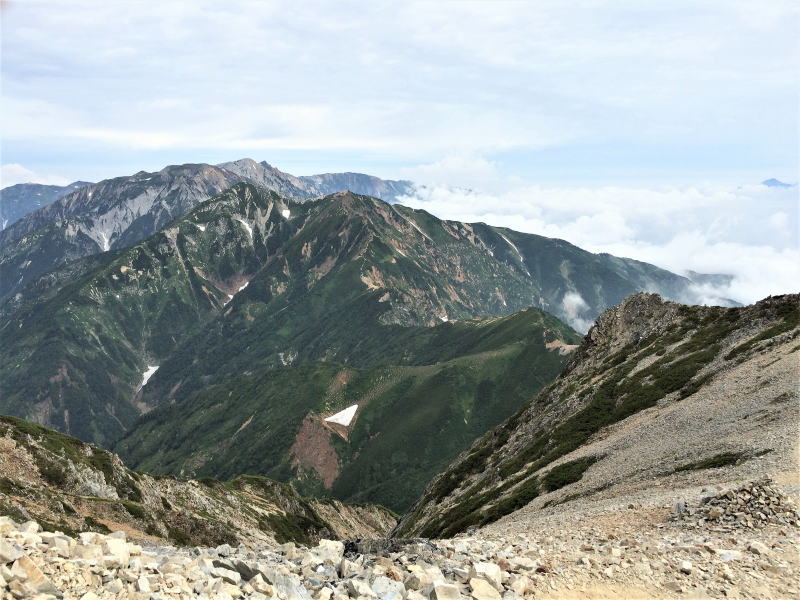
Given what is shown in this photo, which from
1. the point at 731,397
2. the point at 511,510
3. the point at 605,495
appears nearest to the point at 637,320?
the point at 731,397

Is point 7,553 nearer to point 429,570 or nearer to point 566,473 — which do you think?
point 429,570

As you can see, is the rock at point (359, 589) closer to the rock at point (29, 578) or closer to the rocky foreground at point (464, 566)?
the rocky foreground at point (464, 566)

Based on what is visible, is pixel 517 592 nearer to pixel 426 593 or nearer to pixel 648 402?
pixel 426 593

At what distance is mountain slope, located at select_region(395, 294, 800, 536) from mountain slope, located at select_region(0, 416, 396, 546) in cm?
4784

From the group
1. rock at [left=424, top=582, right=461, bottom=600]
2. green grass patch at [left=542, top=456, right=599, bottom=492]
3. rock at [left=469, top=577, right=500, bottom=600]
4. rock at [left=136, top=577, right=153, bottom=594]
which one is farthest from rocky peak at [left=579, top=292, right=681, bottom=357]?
rock at [left=136, top=577, right=153, bottom=594]

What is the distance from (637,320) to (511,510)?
99.0 meters

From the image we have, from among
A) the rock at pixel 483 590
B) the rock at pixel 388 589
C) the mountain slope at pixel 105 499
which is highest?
the rock at pixel 483 590

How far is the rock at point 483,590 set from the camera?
2527cm

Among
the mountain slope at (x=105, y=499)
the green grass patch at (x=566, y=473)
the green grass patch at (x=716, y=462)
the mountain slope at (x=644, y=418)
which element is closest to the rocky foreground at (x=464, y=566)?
the mountain slope at (x=644, y=418)

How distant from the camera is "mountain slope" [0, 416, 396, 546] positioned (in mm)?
84625

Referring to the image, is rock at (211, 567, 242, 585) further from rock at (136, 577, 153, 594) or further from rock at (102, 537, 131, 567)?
rock at (102, 537, 131, 567)

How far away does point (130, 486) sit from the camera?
404 feet

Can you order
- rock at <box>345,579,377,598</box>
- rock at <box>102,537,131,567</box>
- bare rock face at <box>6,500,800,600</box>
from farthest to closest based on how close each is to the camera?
rock at <box>345,579,377,598</box> → rock at <box>102,537,131,567</box> → bare rock face at <box>6,500,800,600</box>

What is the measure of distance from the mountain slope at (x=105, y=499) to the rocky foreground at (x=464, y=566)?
184 ft
